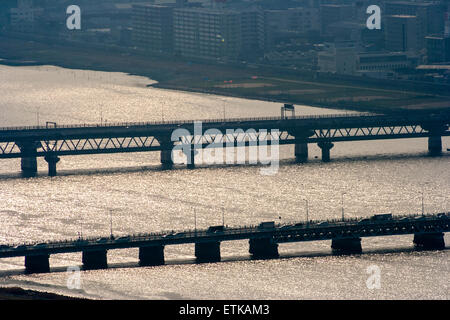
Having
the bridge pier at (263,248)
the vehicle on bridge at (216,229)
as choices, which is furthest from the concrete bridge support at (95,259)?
the bridge pier at (263,248)

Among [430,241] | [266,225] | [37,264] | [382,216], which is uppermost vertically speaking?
[382,216]

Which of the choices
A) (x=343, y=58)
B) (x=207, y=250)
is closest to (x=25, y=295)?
(x=207, y=250)

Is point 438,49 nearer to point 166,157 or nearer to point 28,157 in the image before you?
point 166,157

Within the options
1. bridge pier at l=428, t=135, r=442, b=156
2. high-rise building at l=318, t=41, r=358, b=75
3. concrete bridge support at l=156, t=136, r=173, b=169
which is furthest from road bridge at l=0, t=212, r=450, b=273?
high-rise building at l=318, t=41, r=358, b=75

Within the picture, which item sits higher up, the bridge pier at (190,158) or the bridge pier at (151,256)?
the bridge pier at (190,158)

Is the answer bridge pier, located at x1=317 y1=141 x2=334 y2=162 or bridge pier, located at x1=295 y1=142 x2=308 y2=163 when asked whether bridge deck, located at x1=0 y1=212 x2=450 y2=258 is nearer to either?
bridge pier, located at x1=317 y1=141 x2=334 y2=162

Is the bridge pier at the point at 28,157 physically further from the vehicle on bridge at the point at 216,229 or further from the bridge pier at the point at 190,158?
the vehicle on bridge at the point at 216,229
